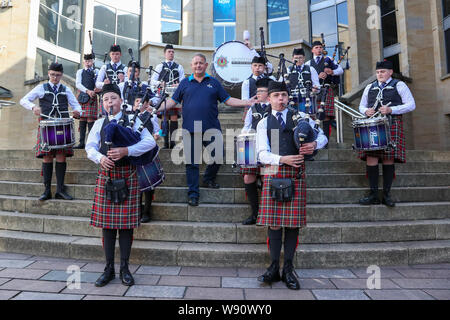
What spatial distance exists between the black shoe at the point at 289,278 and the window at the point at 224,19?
45.5 ft

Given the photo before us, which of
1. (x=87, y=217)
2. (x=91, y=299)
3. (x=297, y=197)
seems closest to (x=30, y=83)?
(x=87, y=217)

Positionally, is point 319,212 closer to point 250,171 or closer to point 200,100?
point 250,171

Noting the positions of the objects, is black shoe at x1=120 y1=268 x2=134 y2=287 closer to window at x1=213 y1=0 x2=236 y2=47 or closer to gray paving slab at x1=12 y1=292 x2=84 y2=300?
gray paving slab at x1=12 y1=292 x2=84 y2=300

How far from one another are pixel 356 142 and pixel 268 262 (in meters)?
2.03

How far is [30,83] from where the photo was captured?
1091 centimetres

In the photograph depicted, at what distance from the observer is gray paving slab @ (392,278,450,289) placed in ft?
8.91

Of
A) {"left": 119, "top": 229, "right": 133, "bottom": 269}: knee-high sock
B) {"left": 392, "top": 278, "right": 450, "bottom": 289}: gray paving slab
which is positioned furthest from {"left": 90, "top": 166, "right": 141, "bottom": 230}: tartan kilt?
{"left": 392, "top": 278, "right": 450, "bottom": 289}: gray paving slab

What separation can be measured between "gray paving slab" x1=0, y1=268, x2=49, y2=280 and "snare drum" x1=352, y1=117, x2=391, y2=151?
408 cm

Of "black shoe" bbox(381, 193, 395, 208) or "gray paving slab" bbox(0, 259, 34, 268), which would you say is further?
"black shoe" bbox(381, 193, 395, 208)

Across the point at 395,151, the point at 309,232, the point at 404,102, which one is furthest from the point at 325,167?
the point at 309,232

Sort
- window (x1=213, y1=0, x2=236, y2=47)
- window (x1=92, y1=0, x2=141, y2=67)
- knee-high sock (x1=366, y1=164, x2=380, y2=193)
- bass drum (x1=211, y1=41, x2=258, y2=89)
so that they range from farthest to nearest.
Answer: window (x1=92, y1=0, x2=141, y2=67) < window (x1=213, y1=0, x2=236, y2=47) < bass drum (x1=211, y1=41, x2=258, y2=89) < knee-high sock (x1=366, y1=164, x2=380, y2=193)

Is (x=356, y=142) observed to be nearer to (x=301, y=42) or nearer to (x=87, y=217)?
(x=87, y=217)

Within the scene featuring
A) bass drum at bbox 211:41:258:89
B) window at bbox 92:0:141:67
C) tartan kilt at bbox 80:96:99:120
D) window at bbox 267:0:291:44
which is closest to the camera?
tartan kilt at bbox 80:96:99:120

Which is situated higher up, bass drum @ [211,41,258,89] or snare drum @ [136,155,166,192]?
bass drum @ [211,41,258,89]
